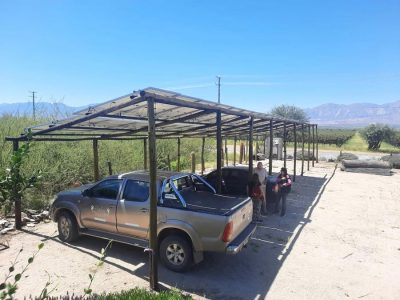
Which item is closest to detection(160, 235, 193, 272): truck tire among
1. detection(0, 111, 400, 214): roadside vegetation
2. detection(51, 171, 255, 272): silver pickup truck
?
detection(51, 171, 255, 272): silver pickup truck

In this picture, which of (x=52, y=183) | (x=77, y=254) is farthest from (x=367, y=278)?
(x=52, y=183)

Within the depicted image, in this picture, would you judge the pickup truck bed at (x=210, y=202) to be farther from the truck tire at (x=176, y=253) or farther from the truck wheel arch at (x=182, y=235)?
the truck tire at (x=176, y=253)

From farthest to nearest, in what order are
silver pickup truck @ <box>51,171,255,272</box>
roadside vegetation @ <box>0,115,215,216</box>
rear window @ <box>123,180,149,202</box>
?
roadside vegetation @ <box>0,115,215,216</box> < rear window @ <box>123,180,149,202</box> < silver pickup truck @ <box>51,171,255,272</box>

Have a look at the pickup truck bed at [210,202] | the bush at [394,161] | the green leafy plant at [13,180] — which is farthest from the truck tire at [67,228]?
the bush at [394,161]

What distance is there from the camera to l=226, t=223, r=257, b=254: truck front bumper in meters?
5.54

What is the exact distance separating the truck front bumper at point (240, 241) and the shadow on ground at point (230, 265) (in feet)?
1.95

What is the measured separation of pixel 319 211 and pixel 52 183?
368 inches

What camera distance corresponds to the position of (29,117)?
595 inches

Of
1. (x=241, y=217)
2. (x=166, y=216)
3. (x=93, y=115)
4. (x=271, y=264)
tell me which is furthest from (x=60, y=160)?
(x=271, y=264)

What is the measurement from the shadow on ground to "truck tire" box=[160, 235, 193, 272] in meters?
0.14

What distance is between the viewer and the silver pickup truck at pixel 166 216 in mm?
5676

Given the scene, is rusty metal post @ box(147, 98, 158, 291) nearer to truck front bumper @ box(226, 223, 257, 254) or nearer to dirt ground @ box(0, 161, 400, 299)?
dirt ground @ box(0, 161, 400, 299)

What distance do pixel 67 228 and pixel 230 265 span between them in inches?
146

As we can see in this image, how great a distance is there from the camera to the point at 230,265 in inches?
253
